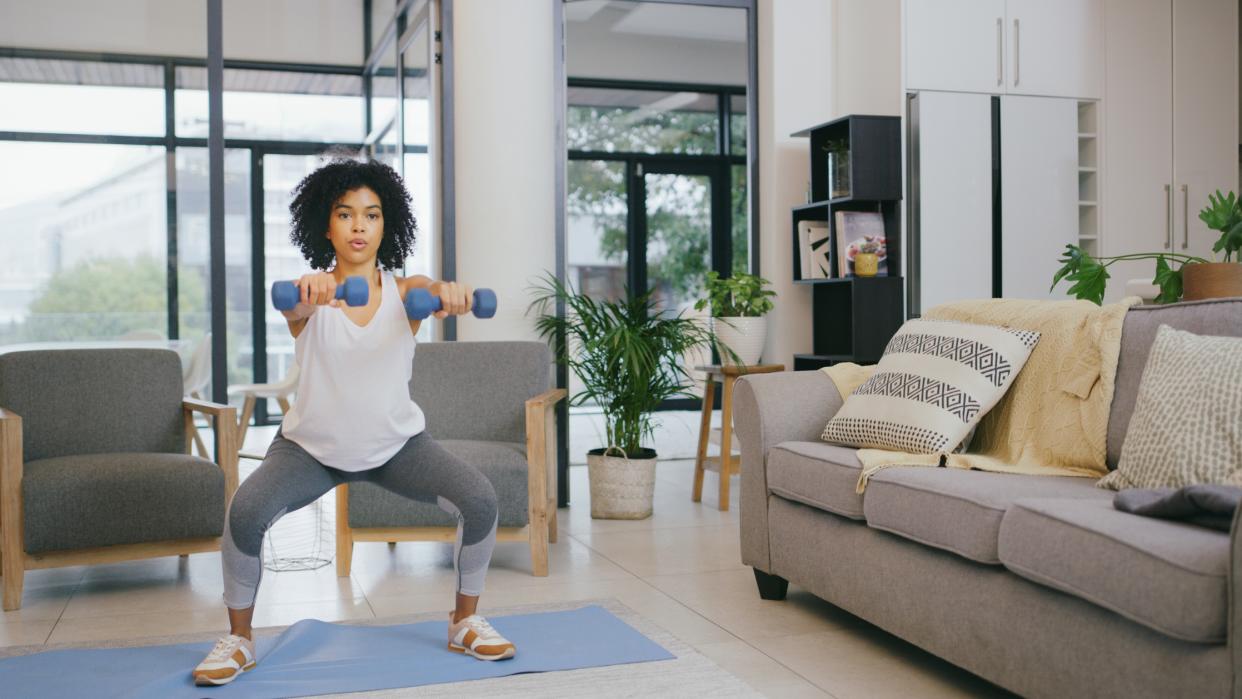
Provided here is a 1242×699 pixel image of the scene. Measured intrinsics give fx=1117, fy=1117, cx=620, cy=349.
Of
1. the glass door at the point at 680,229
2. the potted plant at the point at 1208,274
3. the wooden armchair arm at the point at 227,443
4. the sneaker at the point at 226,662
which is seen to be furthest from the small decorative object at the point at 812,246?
the glass door at the point at 680,229

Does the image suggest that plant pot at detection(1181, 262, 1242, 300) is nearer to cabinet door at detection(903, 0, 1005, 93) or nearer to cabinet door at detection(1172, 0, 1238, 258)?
cabinet door at detection(903, 0, 1005, 93)

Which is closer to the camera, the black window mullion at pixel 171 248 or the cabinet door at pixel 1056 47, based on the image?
the black window mullion at pixel 171 248

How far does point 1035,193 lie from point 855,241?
1017 mm

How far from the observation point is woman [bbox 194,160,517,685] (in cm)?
259

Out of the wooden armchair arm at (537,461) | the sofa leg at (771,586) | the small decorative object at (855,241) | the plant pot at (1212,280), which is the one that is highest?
the small decorative object at (855,241)

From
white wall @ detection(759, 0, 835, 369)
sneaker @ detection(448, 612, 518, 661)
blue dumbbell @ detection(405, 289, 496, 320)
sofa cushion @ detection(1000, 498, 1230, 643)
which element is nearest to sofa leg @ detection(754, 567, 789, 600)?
sneaker @ detection(448, 612, 518, 661)

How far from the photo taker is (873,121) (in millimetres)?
5059

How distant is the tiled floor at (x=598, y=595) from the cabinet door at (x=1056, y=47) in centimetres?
273

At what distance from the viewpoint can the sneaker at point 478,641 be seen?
273cm

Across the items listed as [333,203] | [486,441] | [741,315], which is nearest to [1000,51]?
[741,315]

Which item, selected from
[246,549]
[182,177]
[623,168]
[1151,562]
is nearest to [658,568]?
[246,549]

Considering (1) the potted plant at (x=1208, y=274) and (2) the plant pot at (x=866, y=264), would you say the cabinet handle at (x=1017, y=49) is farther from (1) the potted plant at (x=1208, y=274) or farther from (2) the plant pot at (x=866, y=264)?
(1) the potted plant at (x=1208, y=274)

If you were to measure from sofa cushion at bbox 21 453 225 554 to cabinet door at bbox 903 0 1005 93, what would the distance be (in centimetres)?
361

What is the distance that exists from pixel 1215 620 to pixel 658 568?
89.7 inches
